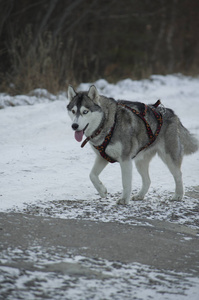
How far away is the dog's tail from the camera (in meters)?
5.84

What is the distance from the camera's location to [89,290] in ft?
9.71

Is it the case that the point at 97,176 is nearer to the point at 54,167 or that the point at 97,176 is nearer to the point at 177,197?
the point at 177,197

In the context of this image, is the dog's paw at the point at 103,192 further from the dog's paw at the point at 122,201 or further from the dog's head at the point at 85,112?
the dog's head at the point at 85,112

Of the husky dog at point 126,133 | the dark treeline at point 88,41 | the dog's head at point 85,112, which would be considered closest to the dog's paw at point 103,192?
the husky dog at point 126,133

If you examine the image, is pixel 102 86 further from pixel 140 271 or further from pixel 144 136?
pixel 140 271

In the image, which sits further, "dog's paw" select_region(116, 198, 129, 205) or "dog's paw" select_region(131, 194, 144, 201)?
"dog's paw" select_region(131, 194, 144, 201)

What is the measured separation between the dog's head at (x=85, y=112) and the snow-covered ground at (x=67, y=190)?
0.88m

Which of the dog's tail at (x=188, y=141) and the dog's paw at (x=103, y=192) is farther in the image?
the dog's tail at (x=188, y=141)

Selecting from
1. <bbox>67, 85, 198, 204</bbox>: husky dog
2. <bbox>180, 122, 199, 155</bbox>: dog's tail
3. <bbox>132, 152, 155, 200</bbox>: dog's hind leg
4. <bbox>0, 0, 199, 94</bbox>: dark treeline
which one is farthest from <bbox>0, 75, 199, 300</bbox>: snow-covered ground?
<bbox>0, 0, 199, 94</bbox>: dark treeline

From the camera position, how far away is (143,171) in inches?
228

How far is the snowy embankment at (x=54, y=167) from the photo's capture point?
516cm

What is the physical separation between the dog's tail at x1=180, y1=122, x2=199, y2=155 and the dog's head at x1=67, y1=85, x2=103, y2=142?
1289 mm

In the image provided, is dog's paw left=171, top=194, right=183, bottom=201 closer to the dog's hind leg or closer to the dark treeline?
the dog's hind leg

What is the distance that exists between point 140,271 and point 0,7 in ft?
36.5
